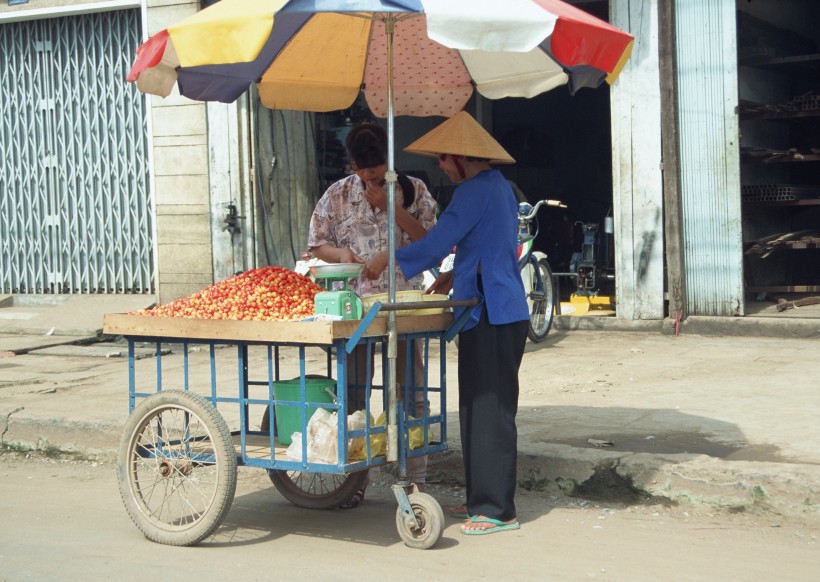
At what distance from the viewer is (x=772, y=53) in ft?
34.4

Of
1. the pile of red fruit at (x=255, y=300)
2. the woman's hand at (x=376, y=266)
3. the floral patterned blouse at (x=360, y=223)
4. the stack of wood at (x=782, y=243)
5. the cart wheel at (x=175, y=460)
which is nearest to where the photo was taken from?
the cart wheel at (x=175, y=460)

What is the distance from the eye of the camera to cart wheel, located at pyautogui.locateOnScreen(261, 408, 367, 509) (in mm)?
5227

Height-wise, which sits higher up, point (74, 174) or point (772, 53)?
point (772, 53)

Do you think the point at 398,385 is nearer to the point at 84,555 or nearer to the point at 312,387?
the point at 312,387

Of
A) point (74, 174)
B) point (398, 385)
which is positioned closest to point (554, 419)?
point (398, 385)

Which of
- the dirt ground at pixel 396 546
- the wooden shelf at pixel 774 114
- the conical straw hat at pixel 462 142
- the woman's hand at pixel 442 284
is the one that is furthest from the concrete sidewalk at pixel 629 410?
the wooden shelf at pixel 774 114

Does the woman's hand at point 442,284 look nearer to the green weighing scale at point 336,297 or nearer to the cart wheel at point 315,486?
the green weighing scale at point 336,297

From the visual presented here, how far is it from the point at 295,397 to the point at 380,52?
206 centimetres

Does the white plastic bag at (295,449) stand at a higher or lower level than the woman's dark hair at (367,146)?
lower

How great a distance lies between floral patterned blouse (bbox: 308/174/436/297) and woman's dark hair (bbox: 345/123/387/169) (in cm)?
24

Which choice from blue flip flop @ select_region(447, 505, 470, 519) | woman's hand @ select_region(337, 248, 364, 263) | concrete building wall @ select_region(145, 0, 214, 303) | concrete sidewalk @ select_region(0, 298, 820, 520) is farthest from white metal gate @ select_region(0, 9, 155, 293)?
blue flip flop @ select_region(447, 505, 470, 519)

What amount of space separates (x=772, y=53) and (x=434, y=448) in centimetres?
712

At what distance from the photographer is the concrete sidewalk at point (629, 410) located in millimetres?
5133

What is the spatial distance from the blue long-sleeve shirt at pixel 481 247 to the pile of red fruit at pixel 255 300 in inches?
18.5
